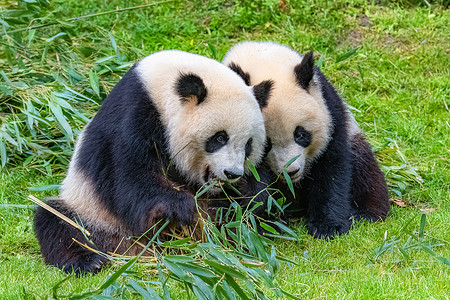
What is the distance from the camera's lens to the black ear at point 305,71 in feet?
15.4

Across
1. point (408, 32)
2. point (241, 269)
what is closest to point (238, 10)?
point (408, 32)

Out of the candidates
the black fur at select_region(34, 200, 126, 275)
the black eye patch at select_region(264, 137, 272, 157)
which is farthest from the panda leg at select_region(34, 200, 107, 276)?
the black eye patch at select_region(264, 137, 272, 157)

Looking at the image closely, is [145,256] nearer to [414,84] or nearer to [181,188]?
[181,188]

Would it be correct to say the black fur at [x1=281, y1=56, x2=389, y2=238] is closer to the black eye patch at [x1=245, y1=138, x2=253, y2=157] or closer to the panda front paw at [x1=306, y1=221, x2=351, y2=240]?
the panda front paw at [x1=306, y1=221, x2=351, y2=240]

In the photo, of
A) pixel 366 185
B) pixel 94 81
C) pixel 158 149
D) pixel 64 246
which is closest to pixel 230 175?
pixel 158 149

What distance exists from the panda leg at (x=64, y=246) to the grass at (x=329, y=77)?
115 mm

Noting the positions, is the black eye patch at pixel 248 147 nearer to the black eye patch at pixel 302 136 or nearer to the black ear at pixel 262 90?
the black ear at pixel 262 90

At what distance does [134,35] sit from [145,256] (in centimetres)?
427

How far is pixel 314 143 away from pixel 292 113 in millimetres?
340

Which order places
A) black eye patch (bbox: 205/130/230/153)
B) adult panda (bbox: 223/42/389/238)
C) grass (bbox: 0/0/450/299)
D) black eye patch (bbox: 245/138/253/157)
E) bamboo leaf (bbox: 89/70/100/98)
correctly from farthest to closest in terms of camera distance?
bamboo leaf (bbox: 89/70/100/98) < adult panda (bbox: 223/42/389/238) < black eye patch (bbox: 245/138/253/157) < black eye patch (bbox: 205/130/230/153) < grass (bbox: 0/0/450/299)

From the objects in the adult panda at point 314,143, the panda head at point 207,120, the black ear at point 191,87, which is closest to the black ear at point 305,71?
the adult panda at point 314,143

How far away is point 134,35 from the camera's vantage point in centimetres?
801

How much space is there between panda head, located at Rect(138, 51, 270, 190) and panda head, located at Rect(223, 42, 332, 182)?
0.28m

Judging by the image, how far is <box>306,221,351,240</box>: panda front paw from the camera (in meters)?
4.86
